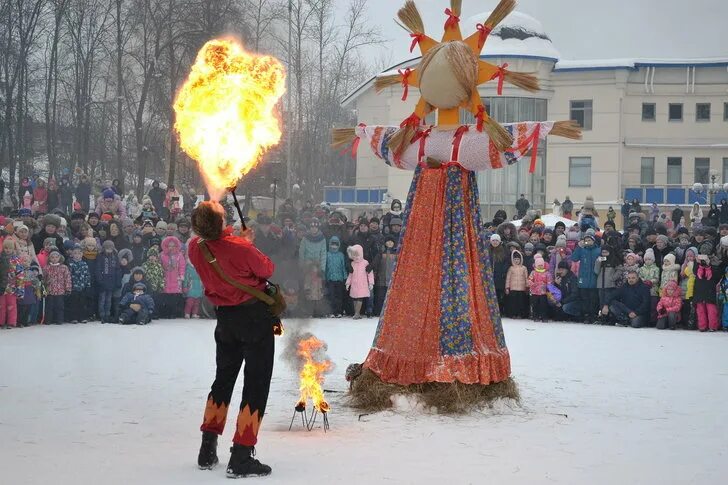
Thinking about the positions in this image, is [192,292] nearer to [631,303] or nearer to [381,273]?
[381,273]

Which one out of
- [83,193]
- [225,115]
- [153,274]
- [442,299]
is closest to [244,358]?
[225,115]

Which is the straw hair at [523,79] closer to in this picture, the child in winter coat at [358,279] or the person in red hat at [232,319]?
the person in red hat at [232,319]

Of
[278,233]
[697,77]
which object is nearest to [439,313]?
[278,233]

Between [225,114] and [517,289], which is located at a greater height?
[225,114]

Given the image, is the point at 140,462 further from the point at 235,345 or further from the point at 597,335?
the point at 597,335

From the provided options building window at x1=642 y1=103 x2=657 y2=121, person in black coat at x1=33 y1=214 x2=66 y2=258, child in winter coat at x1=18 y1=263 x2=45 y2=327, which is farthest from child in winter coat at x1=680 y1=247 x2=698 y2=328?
building window at x1=642 y1=103 x2=657 y2=121

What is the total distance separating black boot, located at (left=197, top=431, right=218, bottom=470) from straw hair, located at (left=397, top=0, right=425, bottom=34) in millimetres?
4193

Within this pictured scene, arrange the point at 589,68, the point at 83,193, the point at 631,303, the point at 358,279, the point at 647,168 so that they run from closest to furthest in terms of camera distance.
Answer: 1. the point at 631,303
2. the point at 358,279
3. the point at 83,193
4. the point at 589,68
5. the point at 647,168

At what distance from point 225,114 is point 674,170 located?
1428 inches

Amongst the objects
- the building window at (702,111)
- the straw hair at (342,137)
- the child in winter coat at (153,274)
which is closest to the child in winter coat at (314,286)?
the child in winter coat at (153,274)

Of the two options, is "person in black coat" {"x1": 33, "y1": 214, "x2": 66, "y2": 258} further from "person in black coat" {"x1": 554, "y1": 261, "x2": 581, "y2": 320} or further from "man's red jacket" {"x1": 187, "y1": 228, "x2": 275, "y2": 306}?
"man's red jacket" {"x1": 187, "y1": 228, "x2": 275, "y2": 306}

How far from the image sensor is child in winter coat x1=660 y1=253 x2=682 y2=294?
1517 centimetres

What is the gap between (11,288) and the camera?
13.8m

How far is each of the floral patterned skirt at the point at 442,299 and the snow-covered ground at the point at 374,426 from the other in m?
0.38
